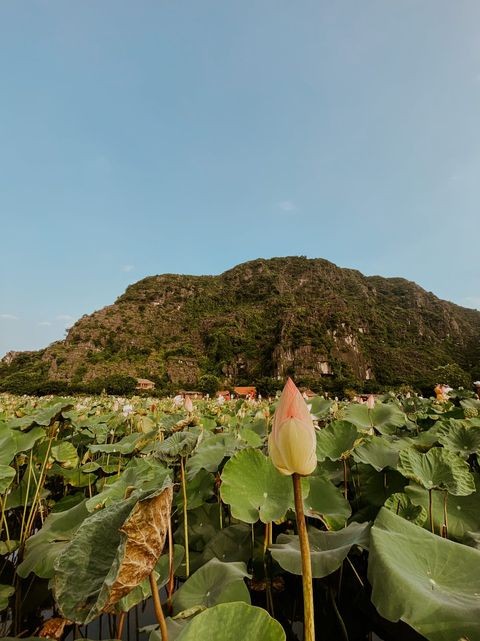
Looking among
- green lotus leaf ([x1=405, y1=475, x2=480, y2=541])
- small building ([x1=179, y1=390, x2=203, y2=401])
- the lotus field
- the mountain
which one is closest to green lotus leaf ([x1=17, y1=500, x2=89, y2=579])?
the lotus field

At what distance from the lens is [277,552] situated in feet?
3.13

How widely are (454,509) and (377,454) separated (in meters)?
0.31

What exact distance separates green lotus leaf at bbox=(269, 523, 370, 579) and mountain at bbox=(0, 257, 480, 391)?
4589 centimetres

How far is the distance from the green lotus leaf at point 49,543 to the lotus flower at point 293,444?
45.0 inches

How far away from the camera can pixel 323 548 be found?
1.05 metres

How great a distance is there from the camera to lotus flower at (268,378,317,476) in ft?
1.93

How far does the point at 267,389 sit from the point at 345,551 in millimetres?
46121

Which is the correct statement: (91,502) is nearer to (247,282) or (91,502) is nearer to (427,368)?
(427,368)

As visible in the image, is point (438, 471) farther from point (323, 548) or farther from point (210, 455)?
point (210, 455)

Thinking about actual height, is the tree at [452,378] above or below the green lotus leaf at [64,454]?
above

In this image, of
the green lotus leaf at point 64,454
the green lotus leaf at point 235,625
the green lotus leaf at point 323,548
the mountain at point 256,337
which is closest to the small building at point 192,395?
the green lotus leaf at point 64,454

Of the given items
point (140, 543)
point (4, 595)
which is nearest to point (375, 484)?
point (140, 543)

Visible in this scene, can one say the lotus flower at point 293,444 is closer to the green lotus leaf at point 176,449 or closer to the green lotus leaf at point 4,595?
the green lotus leaf at point 176,449

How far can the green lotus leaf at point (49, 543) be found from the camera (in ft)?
4.30
